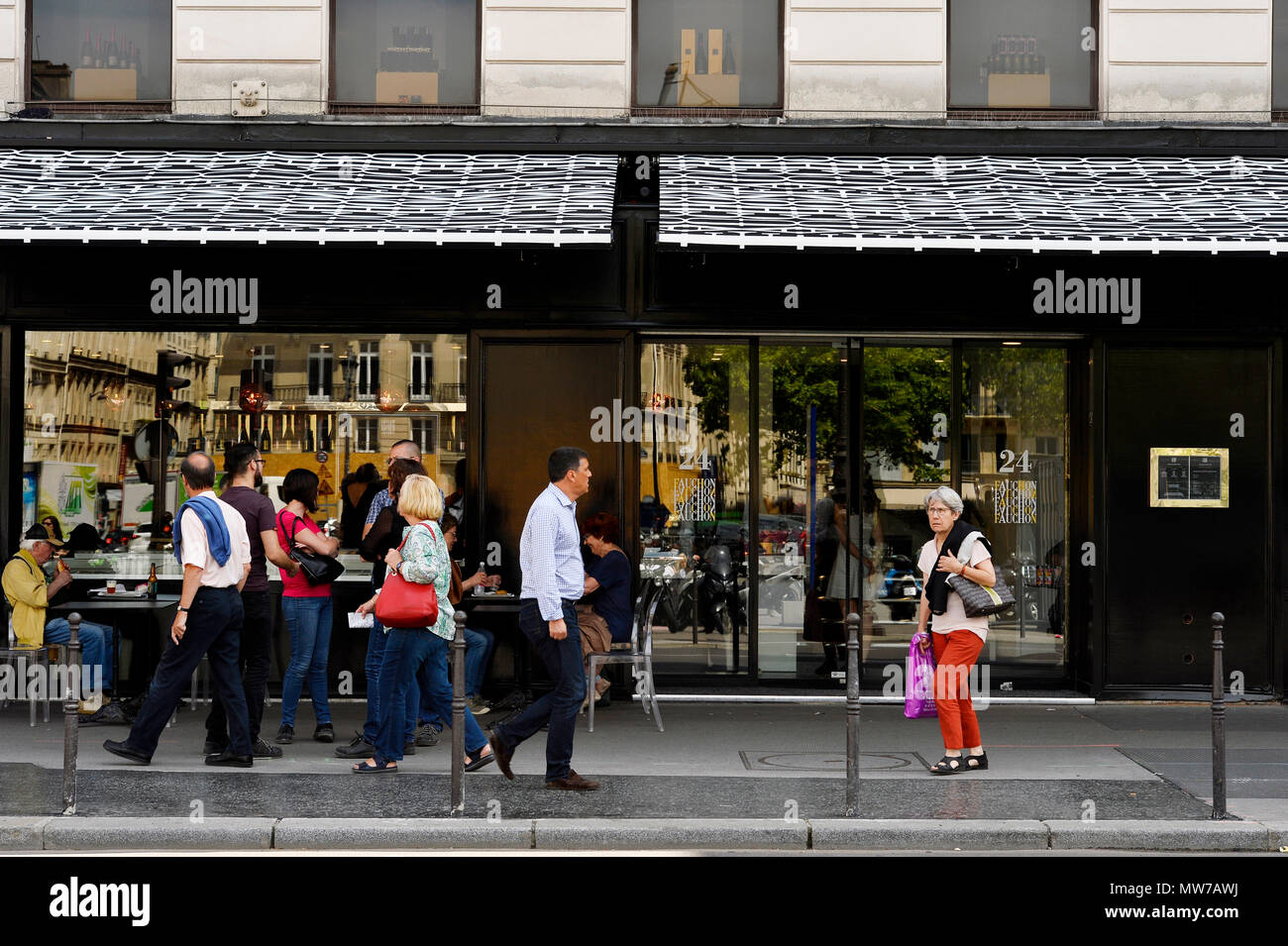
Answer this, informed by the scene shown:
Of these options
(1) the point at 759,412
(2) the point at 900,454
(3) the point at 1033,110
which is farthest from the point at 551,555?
(3) the point at 1033,110

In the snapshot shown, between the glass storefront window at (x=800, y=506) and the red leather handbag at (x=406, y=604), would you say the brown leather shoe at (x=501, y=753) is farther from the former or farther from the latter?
the glass storefront window at (x=800, y=506)

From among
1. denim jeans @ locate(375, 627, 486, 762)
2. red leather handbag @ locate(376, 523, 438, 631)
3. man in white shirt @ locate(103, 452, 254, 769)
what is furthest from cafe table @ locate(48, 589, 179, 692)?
red leather handbag @ locate(376, 523, 438, 631)

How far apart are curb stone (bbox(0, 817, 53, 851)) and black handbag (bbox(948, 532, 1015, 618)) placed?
5575 millimetres

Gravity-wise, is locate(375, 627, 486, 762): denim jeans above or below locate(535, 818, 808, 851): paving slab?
above

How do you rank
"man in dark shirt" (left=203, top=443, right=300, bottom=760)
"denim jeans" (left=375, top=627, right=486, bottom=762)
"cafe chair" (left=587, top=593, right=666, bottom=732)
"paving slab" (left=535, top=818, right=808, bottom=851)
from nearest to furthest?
1. "paving slab" (left=535, top=818, right=808, bottom=851)
2. "denim jeans" (left=375, top=627, right=486, bottom=762)
3. "man in dark shirt" (left=203, top=443, right=300, bottom=760)
4. "cafe chair" (left=587, top=593, right=666, bottom=732)

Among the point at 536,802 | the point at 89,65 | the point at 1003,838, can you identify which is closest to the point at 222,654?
the point at 536,802

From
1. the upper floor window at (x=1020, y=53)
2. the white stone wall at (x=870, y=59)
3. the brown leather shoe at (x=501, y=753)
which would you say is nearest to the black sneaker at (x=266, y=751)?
the brown leather shoe at (x=501, y=753)

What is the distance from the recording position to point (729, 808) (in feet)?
26.0

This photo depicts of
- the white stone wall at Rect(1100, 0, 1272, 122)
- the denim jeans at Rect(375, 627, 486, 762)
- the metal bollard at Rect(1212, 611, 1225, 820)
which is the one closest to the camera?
the metal bollard at Rect(1212, 611, 1225, 820)

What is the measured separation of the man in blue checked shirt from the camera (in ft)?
27.0

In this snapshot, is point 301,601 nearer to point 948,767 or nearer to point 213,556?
point 213,556

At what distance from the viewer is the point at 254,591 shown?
9.65 metres

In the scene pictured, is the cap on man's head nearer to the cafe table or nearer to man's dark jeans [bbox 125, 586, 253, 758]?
the cafe table

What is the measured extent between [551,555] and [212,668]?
2616 millimetres
